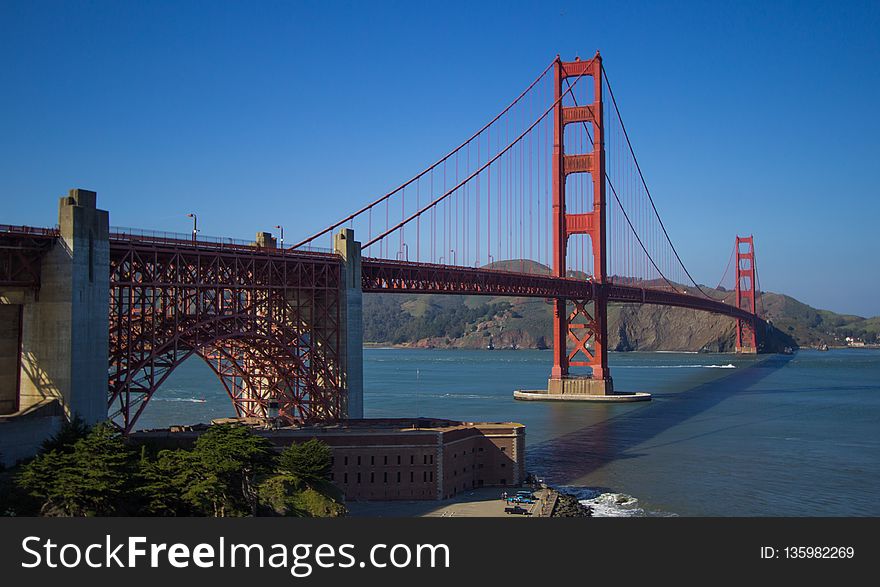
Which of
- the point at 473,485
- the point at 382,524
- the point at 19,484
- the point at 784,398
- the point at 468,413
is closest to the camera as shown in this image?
the point at 382,524

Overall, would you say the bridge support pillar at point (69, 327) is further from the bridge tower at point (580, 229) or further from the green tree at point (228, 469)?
the bridge tower at point (580, 229)

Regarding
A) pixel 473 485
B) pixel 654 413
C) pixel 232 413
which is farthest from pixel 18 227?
pixel 654 413

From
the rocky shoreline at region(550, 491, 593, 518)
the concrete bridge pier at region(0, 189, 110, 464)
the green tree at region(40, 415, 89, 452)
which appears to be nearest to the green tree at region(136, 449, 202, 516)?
the green tree at region(40, 415, 89, 452)

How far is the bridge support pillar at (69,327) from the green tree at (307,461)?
640 centimetres

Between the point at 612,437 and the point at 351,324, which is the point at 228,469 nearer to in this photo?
the point at 351,324

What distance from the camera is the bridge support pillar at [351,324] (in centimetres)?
4544

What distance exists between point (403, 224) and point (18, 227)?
3373 centimetres

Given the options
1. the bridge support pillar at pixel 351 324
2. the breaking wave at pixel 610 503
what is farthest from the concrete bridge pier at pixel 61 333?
the breaking wave at pixel 610 503

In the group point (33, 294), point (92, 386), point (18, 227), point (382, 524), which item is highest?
point (18, 227)

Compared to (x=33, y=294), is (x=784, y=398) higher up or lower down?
lower down

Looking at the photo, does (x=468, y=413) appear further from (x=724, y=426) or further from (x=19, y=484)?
(x=19, y=484)

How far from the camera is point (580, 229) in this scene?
290 feet

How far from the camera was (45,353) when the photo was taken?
3089 centimetres

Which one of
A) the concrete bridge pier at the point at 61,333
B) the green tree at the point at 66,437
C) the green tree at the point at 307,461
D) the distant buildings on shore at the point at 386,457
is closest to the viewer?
the green tree at the point at 66,437
